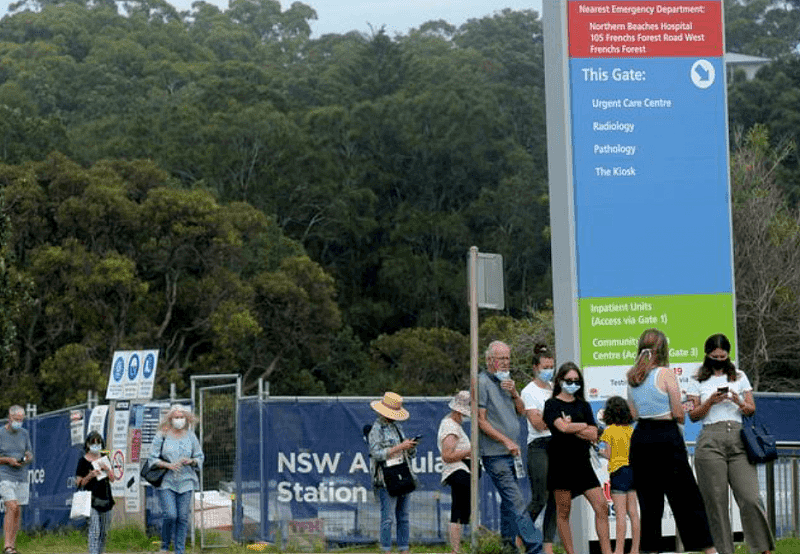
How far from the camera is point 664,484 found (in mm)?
12336

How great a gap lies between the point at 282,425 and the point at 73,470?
5376 millimetres

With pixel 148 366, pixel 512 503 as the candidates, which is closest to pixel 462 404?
pixel 512 503

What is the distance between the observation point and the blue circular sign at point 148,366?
2136 centimetres

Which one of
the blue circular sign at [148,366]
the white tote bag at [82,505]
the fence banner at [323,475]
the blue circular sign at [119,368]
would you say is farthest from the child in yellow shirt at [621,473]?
the blue circular sign at [119,368]

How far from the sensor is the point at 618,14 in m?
16.6

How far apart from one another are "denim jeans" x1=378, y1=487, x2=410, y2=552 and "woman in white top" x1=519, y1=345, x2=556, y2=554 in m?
1.72

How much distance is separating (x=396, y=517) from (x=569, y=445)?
283 cm

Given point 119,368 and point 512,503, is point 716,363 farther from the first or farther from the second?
point 119,368

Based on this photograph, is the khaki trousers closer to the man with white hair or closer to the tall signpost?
the tall signpost

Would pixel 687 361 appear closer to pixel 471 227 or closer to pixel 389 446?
pixel 389 446

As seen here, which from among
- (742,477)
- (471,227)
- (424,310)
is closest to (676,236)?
(742,477)

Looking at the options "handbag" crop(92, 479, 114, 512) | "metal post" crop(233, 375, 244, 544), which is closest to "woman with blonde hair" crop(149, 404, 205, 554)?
"handbag" crop(92, 479, 114, 512)

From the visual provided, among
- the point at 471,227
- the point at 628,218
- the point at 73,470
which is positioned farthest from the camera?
the point at 471,227

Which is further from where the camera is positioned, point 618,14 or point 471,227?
point 471,227
